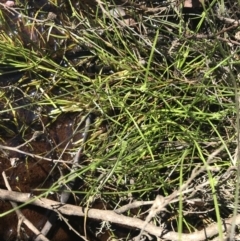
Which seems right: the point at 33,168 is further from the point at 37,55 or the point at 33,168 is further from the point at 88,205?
the point at 37,55

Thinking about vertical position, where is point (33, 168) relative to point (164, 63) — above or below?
below

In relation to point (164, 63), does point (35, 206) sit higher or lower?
lower

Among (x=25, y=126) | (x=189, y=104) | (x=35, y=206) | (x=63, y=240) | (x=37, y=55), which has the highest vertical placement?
(x=37, y=55)

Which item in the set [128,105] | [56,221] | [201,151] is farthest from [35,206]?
[201,151]

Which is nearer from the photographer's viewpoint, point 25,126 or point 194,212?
point 194,212

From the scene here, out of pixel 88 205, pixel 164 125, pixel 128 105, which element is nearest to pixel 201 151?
pixel 164 125

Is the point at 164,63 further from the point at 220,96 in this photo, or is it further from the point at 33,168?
the point at 33,168
